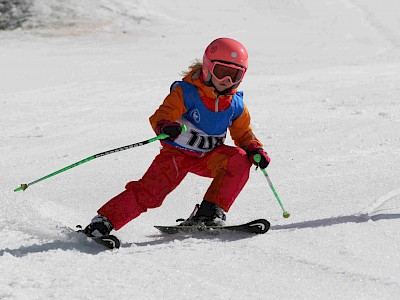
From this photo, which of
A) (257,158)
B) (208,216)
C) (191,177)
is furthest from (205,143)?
(191,177)

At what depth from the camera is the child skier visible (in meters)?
4.31

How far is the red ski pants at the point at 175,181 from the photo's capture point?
4.26 m

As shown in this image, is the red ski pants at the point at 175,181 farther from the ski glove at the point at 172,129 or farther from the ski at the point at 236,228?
the ski glove at the point at 172,129

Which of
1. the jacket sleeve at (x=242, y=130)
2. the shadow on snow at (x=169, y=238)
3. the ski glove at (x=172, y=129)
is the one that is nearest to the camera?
the shadow on snow at (x=169, y=238)

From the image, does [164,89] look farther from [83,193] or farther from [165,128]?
[165,128]

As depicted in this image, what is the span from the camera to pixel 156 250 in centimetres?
376

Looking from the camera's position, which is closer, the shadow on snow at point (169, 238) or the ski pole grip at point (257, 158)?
the shadow on snow at point (169, 238)

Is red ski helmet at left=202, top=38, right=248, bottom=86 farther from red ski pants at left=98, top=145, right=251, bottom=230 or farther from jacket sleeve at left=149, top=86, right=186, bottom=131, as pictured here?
red ski pants at left=98, top=145, right=251, bottom=230

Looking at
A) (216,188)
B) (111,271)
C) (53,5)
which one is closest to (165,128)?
(216,188)

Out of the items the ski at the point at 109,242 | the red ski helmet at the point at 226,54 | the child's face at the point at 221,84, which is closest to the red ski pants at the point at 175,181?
the ski at the point at 109,242

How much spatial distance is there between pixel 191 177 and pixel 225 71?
180 centimetres

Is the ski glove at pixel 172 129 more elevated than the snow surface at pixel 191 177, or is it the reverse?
the ski glove at pixel 172 129

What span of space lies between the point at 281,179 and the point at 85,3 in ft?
42.9

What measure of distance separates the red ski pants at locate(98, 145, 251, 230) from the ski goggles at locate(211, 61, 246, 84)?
1.56 ft
